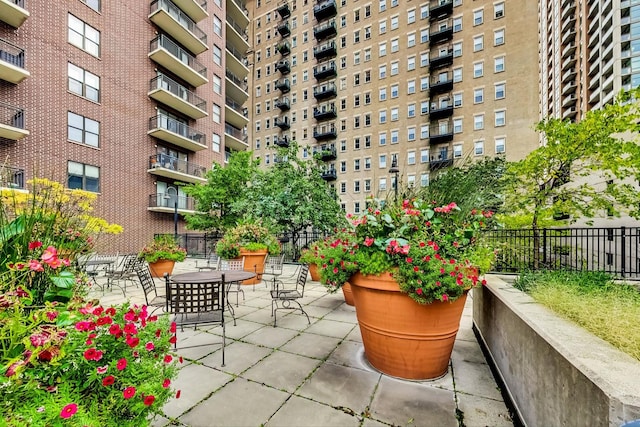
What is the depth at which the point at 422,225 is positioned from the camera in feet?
9.76

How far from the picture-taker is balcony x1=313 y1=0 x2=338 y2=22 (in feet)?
108

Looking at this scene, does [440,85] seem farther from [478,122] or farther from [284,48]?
[284,48]

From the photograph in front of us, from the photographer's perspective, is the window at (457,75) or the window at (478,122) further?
the window at (457,75)

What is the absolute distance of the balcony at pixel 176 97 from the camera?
58.0ft

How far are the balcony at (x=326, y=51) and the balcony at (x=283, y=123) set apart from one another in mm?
8461

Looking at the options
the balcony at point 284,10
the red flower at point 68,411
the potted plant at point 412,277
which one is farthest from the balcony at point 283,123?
the red flower at point 68,411

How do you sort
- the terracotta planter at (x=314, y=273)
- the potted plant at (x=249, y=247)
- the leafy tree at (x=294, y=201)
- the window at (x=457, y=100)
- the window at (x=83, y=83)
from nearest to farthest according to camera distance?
the terracotta planter at (x=314, y=273), the potted plant at (x=249, y=247), the leafy tree at (x=294, y=201), the window at (x=83, y=83), the window at (x=457, y=100)

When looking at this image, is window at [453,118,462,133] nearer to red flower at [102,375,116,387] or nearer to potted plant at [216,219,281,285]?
potted plant at [216,219,281,285]

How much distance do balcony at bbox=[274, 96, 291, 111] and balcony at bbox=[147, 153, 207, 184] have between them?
18809 millimetres

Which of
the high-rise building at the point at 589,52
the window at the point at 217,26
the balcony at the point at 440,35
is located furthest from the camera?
the high-rise building at the point at 589,52

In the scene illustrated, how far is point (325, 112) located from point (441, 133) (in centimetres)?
1337

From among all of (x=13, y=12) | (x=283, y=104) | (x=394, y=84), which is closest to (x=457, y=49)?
(x=394, y=84)

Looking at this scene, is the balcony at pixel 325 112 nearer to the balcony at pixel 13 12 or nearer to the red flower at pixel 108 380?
the balcony at pixel 13 12

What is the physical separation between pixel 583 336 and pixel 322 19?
136ft
